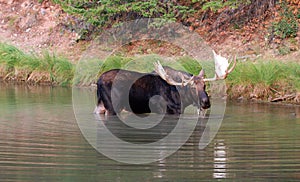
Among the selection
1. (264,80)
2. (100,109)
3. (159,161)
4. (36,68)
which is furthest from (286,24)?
(159,161)

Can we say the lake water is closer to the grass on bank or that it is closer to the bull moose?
the bull moose

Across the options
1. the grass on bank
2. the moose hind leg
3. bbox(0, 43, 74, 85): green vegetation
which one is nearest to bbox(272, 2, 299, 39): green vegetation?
the grass on bank

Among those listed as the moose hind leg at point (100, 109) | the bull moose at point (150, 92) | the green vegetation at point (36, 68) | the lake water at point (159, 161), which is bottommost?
the lake water at point (159, 161)

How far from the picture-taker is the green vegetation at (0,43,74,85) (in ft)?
69.6

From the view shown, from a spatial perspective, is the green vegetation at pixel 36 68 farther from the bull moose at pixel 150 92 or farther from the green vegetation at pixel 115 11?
the bull moose at pixel 150 92

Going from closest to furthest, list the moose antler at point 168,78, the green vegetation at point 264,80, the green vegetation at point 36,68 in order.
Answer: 1. the moose antler at point 168,78
2. the green vegetation at point 264,80
3. the green vegetation at point 36,68

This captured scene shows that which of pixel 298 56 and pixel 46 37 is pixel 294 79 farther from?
pixel 46 37

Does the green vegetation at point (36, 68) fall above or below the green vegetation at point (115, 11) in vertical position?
below

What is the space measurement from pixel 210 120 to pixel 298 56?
758 centimetres

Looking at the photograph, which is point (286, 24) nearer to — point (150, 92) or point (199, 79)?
point (199, 79)

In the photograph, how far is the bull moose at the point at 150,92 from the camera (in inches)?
561

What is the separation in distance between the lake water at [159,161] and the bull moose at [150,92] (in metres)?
0.78

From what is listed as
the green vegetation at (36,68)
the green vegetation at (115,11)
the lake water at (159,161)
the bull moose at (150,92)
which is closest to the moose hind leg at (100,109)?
the bull moose at (150,92)

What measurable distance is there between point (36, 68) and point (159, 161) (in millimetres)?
12516
